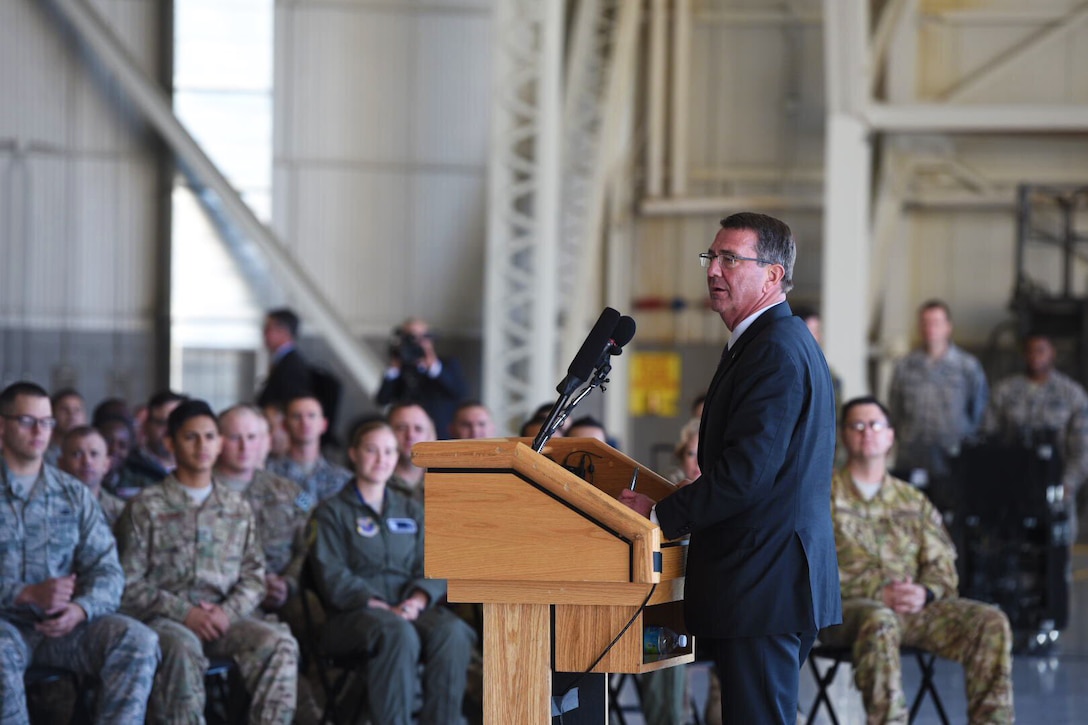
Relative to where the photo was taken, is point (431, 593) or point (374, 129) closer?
point (431, 593)

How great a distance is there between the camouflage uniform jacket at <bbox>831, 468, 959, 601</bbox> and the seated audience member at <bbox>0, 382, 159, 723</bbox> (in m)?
2.39

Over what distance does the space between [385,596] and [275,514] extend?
0.90 m

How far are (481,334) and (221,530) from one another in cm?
702

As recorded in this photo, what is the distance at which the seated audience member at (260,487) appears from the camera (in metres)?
5.70

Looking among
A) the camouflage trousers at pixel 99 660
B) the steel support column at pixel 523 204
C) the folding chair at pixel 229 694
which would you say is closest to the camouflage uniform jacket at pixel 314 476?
the folding chair at pixel 229 694

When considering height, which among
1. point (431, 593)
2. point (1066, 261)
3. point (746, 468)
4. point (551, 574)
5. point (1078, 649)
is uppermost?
point (1066, 261)

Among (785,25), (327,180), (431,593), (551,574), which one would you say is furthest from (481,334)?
(551,574)

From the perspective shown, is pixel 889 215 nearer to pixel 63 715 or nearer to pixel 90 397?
pixel 90 397

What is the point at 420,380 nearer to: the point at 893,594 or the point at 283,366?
the point at 283,366

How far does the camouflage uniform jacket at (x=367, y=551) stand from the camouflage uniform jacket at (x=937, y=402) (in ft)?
12.7

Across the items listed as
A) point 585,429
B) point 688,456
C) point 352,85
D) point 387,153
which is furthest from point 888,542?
point 352,85

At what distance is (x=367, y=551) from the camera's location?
5.06 metres

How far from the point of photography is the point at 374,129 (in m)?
11.8

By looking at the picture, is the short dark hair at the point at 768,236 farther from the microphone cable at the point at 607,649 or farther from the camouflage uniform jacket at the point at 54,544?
the camouflage uniform jacket at the point at 54,544
